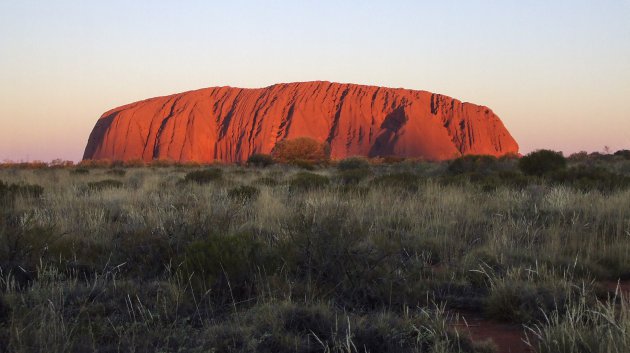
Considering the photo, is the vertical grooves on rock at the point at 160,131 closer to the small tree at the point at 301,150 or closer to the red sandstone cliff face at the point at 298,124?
the red sandstone cliff face at the point at 298,124

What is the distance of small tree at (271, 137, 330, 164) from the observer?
1961 inches

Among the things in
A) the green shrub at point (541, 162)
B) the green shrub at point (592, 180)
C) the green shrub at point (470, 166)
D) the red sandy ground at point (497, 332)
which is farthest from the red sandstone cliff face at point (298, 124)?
the red sandy ground at point (497, 332)

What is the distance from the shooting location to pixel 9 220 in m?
6.14

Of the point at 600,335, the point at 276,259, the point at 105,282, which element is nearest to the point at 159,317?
the point at 105,282

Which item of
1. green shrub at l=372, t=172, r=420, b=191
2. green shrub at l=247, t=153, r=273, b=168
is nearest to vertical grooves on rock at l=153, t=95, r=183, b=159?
green shrub at l=247, t=153, r=273, b=168

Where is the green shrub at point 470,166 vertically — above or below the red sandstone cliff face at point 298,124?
below

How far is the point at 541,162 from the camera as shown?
18.2 metres

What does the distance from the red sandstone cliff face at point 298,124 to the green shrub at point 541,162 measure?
53.1m

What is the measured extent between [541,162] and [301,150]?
1326 inches

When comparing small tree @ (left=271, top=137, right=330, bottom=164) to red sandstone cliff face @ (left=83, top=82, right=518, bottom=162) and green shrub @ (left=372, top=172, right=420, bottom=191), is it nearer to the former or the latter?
red sandstone cliff face @ (left=83, top=82, right=518, bottom=162)

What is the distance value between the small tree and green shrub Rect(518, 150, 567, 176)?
31028mm

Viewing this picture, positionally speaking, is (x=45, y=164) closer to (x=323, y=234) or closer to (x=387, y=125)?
(x=323, y=234)

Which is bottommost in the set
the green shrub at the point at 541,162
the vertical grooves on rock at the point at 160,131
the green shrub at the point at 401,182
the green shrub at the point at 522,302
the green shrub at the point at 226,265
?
the green shrub at the point at 522,302

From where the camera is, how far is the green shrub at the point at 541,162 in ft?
59.5
